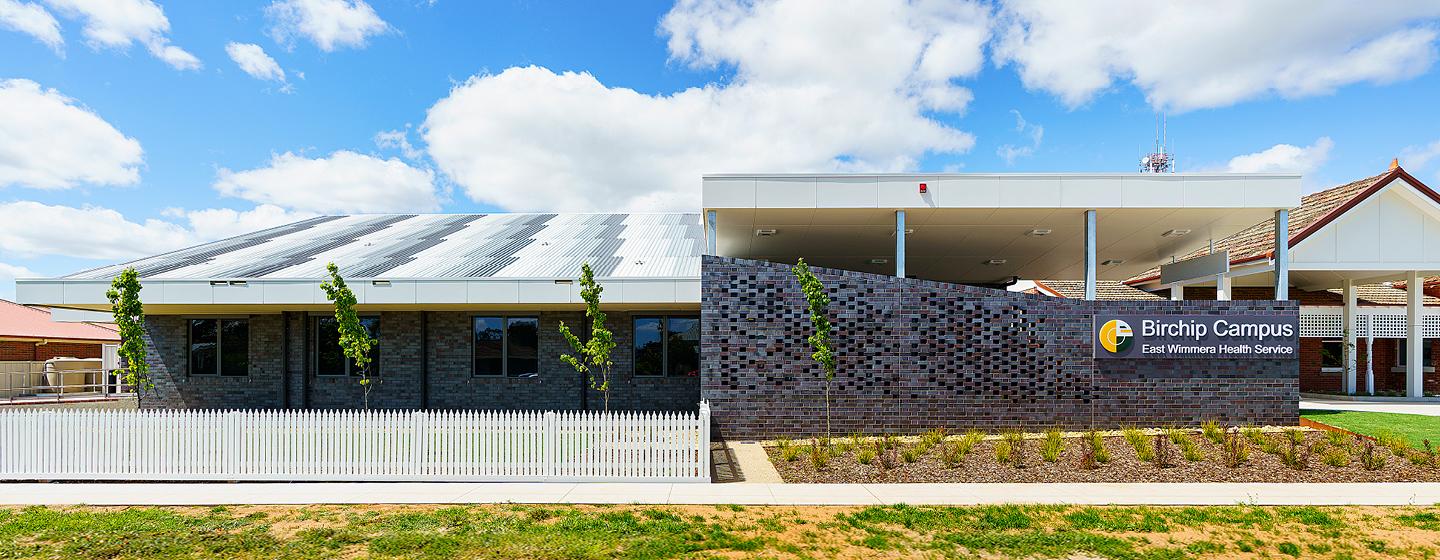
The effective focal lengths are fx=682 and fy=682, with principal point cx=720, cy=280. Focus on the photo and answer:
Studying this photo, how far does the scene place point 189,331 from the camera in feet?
56.3

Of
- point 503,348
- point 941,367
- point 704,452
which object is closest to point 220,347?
point 503,348

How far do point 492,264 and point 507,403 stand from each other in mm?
3336

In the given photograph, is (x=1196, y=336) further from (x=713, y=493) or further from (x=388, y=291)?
(x=388, y=291)

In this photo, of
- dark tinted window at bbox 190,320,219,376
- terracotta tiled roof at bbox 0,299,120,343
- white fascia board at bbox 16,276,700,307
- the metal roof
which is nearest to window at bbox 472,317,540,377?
the metal roof

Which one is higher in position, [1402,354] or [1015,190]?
[1015,190]

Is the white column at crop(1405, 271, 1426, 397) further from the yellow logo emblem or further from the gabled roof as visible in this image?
the yellow logo emblem

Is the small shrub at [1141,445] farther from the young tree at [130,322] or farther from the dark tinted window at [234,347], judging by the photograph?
the dark tinted window at [234,347]

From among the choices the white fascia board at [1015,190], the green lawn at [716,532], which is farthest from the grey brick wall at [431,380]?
the green lawn at [716,532]

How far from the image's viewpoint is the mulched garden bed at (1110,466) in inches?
396

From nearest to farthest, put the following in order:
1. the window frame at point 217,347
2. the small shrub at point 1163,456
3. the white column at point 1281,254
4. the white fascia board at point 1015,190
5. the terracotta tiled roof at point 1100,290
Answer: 1. the small shrub at point 1163,456
2. the white fascia board at point 1015,190
3. the white column at point 1281,254
4. the window frame at point 217,347
5. the terracotta tiled roof at point 1100,290

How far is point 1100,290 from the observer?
27.9 metres

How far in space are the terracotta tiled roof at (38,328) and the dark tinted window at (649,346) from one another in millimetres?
23824

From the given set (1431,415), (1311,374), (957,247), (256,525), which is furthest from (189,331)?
(1311,374)

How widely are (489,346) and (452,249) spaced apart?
332cm
